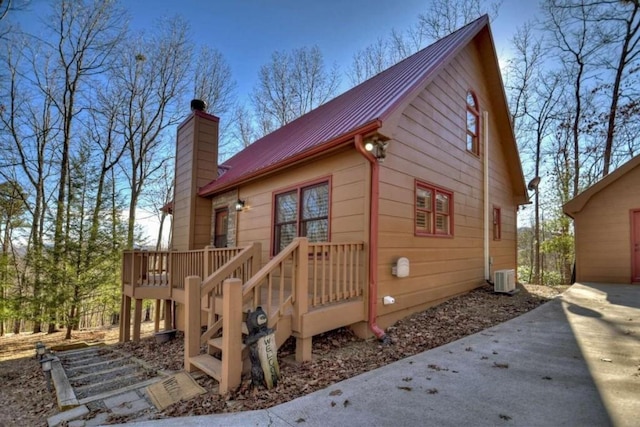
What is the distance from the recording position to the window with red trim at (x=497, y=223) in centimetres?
936

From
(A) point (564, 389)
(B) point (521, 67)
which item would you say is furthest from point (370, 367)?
(B) point (521, 67)

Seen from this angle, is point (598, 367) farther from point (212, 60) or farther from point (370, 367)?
point (212, 60)

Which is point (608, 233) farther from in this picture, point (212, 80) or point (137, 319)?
point (212, 80)

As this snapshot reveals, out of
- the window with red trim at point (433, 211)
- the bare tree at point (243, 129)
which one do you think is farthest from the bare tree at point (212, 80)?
the window with red trim at point (433, 211)

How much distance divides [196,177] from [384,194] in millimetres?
6198

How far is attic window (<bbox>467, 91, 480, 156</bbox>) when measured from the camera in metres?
8.33

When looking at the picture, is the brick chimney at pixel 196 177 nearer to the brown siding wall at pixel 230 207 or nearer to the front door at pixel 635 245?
the brown siding wall at pixel 230 207

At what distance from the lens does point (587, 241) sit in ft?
31.9

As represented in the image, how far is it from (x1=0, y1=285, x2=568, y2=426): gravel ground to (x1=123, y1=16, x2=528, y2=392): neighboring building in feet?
0.96

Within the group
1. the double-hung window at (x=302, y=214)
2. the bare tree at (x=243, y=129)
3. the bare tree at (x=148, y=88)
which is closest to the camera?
the double-hung window at (x=302, y=214)

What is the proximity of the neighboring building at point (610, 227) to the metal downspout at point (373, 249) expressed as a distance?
8.08 m

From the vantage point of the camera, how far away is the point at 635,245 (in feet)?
29.2

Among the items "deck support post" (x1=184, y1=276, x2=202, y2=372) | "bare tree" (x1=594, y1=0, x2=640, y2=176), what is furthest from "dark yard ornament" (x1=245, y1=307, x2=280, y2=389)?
"bare tree" (x1=594, y1=0, x2=640, y2=176)

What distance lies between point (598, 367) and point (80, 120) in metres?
17.7
